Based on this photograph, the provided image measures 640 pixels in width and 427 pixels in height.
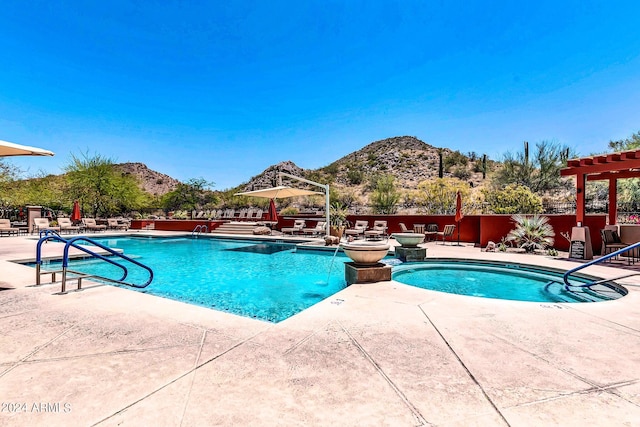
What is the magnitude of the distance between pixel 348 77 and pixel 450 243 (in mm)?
13769

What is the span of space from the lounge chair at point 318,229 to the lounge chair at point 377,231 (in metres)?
2.20

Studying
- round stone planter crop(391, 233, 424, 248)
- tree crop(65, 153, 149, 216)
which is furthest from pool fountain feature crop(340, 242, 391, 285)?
tree crop(65, 153, 149, 216)

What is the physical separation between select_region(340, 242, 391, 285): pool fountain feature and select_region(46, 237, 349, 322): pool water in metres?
0.81

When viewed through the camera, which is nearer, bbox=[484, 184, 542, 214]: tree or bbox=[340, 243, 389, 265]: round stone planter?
bbox=[340, 243, 389, 265]: round stone planter

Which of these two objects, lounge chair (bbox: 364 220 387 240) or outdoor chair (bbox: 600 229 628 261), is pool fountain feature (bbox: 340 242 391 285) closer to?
outdoor chair (bbox: 600 229 628 261)

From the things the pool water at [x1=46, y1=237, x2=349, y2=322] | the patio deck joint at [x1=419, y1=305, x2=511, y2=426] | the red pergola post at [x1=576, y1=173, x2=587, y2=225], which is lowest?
the pool water at [x1=46, y1=237, x2=349, y2=322]

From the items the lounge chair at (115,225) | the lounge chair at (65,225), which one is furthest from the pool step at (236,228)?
the lounge chair at (65,225)

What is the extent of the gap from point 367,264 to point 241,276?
3.38 metres

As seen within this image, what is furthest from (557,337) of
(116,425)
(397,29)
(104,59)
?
(104,59)

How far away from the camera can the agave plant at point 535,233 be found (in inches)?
370

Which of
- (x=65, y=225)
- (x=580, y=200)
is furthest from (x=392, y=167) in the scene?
(x=65, y=225)

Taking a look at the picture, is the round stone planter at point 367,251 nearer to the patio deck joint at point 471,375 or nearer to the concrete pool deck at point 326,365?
the concrete pool deck at point 326,365

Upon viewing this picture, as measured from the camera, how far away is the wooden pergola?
743cm

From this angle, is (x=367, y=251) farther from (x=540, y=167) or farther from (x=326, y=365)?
(x=540, y=167)
